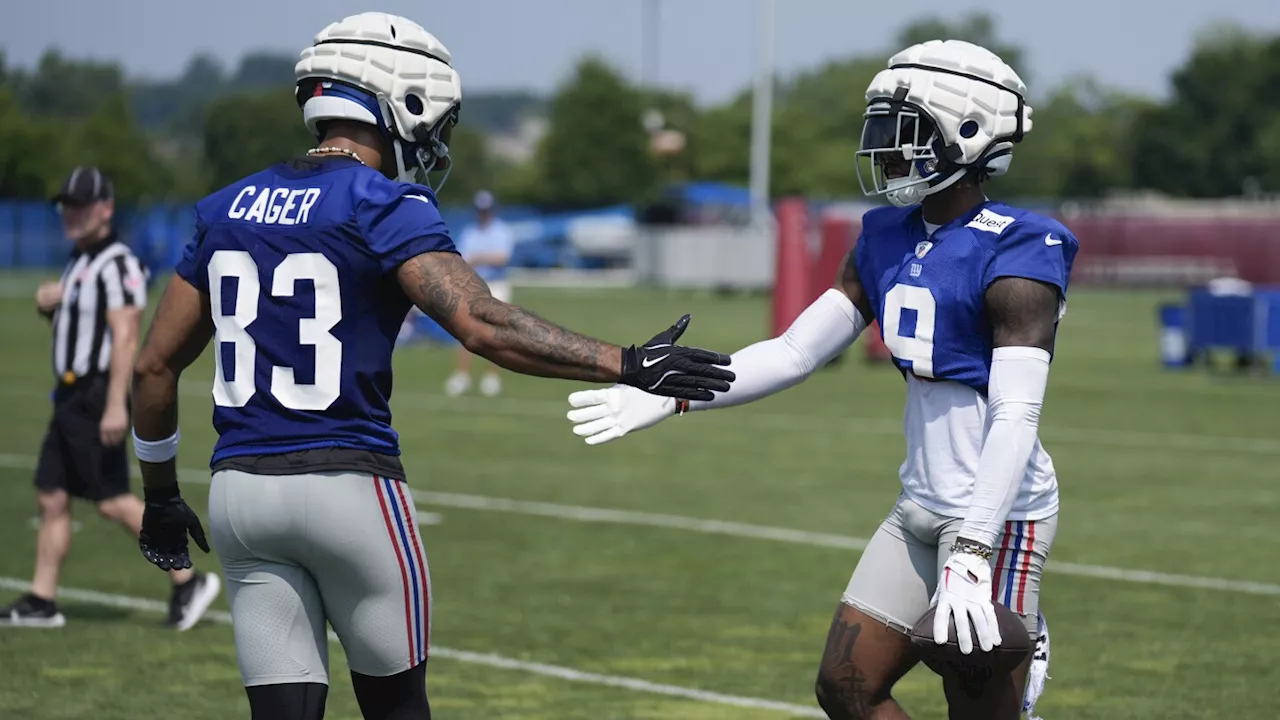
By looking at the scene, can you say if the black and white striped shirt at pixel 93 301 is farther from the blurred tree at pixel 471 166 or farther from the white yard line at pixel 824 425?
the blurred tree at pixel 471 166

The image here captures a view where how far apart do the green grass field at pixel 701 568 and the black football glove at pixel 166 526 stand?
1.90 m

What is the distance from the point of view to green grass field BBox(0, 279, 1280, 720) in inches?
285

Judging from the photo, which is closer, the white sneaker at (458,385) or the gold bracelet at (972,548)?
the gold bracelet at (972,548)

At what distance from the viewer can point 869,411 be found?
60.4 feet

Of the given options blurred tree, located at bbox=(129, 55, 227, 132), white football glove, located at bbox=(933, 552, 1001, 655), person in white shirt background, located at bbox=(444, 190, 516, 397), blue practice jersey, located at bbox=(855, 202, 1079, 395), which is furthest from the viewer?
blurred tree, located at bbox=(129, 55, 227, 132)

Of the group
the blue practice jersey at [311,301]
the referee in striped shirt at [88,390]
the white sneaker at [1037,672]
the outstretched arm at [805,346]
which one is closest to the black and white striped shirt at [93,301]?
the referee in striped shirt at [88,390]

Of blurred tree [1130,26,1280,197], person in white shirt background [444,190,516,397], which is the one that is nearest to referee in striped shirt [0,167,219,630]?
person in white shirt background [444,190,516,397]

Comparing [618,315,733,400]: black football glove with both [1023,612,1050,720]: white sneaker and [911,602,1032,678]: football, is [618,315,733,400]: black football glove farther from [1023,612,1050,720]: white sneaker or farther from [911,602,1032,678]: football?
[1023,612,1050,720]: white sneaker

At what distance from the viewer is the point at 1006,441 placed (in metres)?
4.51

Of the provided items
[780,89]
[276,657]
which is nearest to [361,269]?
[276,657]

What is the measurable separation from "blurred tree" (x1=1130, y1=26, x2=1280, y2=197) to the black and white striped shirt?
9099cm

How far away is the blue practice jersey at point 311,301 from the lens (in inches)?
166

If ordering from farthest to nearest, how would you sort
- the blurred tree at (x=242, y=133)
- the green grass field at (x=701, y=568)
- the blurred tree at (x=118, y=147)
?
the blurred tree at (x=118, y=147), the blurred tree at (x=242, y=133), the green grass field at (x=701, y=568)

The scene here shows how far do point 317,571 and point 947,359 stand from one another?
1716 mm
